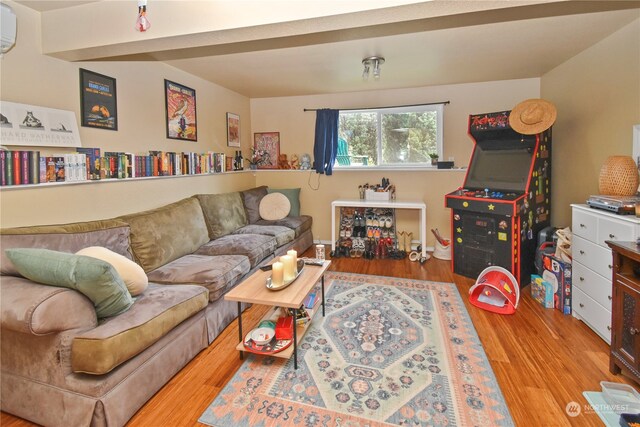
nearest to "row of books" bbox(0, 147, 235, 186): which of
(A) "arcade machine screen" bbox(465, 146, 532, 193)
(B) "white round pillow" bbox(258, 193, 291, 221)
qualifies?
(B) "white round pillow" bbox(258, 193, 291, 221)

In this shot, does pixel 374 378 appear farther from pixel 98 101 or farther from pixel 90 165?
pixel 98 101

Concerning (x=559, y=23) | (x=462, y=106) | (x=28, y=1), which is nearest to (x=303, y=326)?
(x=28, y=1)

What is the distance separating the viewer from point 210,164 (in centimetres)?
401

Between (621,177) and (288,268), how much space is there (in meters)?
2.44

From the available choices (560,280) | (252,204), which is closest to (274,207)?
(252,204)

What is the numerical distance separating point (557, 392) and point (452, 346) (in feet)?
1.97

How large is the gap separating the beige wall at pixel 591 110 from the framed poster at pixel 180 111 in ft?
13.4

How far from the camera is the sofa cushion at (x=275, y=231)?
368 cm

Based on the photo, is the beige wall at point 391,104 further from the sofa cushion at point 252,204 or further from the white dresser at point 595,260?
the white dresser at point 595,260

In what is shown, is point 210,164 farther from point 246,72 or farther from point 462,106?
point 462,106

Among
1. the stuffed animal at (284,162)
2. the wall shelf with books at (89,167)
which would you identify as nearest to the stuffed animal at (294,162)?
the stuffed animal at (284,162)

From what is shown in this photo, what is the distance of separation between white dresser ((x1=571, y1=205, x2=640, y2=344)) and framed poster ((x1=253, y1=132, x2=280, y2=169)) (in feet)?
12.7

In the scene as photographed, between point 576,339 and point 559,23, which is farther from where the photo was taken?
point 559,23

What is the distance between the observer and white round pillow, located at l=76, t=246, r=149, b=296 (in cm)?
188
